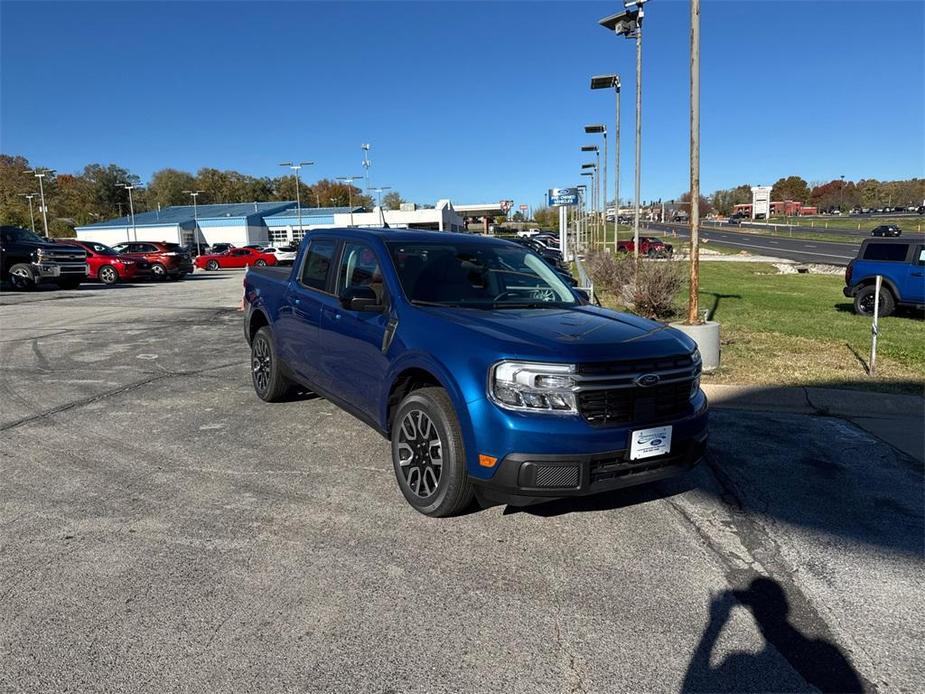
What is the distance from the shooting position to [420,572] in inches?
130

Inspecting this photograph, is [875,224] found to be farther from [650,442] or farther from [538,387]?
[538,387]

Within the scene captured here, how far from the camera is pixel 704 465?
4.98m

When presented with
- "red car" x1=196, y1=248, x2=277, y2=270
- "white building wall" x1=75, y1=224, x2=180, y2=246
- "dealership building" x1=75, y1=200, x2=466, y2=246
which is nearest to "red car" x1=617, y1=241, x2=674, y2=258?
"red car" x1=196, y1=248, x2=277, y2=270

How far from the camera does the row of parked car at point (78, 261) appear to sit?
64.6 ft

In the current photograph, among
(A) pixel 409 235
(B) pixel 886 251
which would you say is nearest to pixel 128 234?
(B) pixel 886 251

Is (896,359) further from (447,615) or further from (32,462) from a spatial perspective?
(32,462)

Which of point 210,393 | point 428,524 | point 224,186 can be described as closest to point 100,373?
point 210,393

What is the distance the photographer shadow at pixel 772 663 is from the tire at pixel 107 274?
2487 centimetres

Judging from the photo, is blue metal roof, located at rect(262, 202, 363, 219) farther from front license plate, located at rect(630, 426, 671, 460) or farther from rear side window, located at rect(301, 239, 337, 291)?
front license plate, located at rect(630, 426, 671, 460)

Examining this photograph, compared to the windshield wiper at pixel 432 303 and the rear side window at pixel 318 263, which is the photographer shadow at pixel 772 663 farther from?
the rear side window at pixel 318 263

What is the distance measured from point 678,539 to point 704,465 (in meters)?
1.38

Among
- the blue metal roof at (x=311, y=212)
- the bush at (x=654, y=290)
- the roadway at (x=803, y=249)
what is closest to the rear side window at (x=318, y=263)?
the bush at (x=654, y=290)

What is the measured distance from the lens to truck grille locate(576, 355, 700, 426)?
338cm

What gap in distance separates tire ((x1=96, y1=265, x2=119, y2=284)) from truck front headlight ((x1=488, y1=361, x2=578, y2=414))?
78.4 ft
